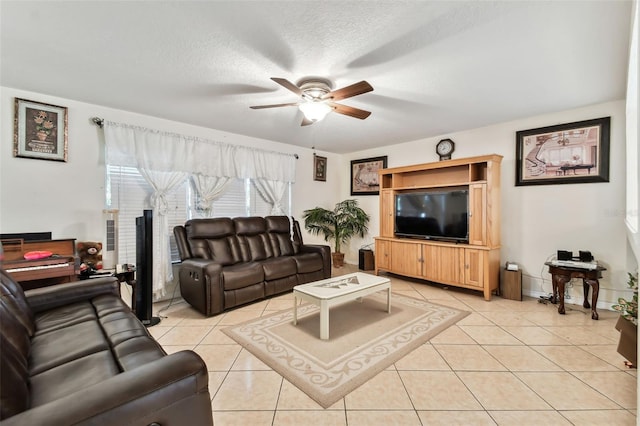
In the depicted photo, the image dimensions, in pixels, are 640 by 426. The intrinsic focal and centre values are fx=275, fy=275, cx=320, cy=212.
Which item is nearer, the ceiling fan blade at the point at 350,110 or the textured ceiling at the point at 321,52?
the textured ceiling at the point at 321,52

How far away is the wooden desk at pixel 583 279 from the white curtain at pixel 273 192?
12.6 ft

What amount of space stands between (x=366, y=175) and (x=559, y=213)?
120 inches

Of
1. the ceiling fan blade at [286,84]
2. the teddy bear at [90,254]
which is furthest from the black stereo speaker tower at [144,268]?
the ceiling fan blade at [286,84]

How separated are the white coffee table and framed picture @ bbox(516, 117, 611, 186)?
2.53 metres

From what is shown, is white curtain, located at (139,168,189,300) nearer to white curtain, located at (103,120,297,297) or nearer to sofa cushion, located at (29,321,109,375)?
white curtain, located at (103,120,297,297)

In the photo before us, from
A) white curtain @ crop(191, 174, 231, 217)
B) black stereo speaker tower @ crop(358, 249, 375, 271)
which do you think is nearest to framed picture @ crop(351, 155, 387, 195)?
black stereo speaker tower @ crop(358, 249, 375, 271)

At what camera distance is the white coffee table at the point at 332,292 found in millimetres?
2482

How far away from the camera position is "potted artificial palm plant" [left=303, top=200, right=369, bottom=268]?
531 centimetres

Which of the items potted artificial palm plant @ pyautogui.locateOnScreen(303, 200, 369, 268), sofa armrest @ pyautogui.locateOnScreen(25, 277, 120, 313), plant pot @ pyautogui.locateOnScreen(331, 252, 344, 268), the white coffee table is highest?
potted artificial palm plant @ pyautogui.locateOnScreen(303, 200, 369, 268)

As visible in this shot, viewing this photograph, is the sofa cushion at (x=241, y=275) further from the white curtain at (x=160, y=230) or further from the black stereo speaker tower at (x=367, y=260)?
the black stereo speaker tower at (x=367, y=260)

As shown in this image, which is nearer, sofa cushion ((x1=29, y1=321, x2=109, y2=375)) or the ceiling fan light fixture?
sofa cushion ((x1=29, y1=321, x2=109, y2=375))

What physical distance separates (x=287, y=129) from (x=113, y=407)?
12.2 feet

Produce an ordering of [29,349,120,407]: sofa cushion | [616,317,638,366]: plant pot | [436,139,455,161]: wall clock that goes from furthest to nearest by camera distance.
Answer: [436,139,455,161]: wall clock
[616,317,638,366]: plant pot
[29,349,120,407]: sofa cushion

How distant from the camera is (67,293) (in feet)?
6.88
